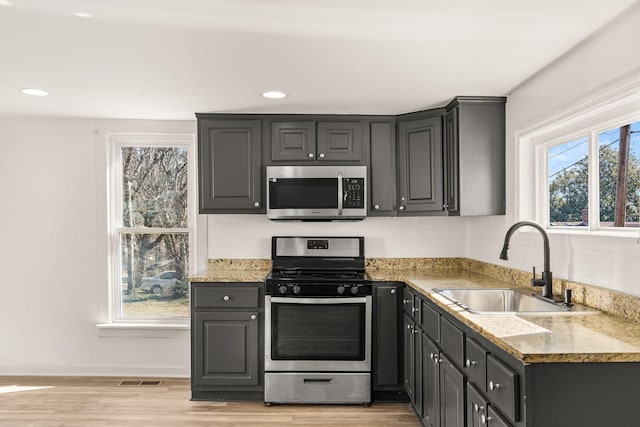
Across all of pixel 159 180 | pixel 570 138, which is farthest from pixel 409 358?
pixel 159 180

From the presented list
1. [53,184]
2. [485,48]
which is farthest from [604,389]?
[53,184]

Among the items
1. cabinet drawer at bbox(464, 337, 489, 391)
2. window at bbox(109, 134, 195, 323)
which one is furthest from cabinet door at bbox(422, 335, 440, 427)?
window at bbox(109, 134, 195, 323)

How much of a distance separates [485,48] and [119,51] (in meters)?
1.81

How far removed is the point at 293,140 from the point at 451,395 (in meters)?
2.23

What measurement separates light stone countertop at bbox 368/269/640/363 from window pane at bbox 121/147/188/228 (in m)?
2.57

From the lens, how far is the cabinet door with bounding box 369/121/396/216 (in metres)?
3.74

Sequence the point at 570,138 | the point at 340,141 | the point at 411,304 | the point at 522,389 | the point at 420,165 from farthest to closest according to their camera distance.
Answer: the point at 340,141 → the point at 420,165 → the point at 411,304 → the point at 570,138 → the point at 522,389

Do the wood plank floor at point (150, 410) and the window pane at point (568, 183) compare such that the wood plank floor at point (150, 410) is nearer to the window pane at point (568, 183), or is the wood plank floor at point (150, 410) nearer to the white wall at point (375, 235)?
the white wall at point (375, 235)

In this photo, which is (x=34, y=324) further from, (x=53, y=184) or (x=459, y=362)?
(x=459, y=362)

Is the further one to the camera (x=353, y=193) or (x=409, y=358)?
(x=353, y=193)

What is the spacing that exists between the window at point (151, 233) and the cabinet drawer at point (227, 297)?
71cm

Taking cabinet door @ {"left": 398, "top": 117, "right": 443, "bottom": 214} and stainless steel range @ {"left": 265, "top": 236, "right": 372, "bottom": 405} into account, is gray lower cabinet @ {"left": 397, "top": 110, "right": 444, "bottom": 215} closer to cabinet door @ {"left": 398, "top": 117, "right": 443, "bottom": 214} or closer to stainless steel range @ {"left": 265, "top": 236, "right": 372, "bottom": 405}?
cabinet door @ {"left": 398, "top": 117, "right": 443, "bottom": 214}

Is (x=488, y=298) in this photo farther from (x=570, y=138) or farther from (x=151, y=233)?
(x=151, y=233)

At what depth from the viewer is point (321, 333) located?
3346 millimetres
